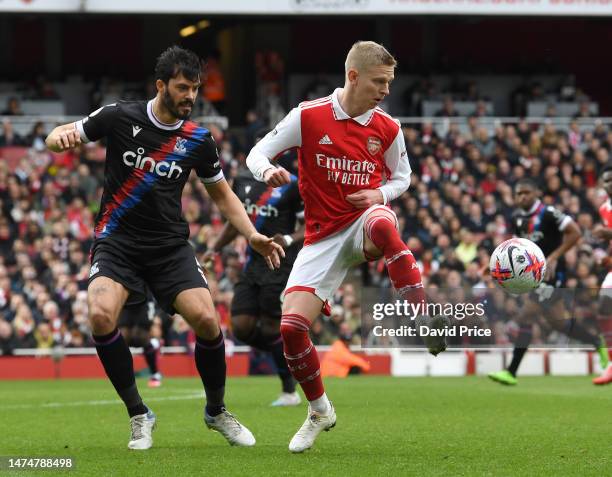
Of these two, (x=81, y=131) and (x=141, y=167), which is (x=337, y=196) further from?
(x=81, y=131)

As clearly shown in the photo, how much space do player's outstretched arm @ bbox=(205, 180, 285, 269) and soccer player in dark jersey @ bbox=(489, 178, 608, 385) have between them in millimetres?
6553

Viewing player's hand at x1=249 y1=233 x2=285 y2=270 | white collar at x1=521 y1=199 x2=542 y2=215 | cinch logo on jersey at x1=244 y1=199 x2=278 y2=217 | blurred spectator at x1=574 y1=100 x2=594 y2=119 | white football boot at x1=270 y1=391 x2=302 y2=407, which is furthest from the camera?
blurred spectator at x1=574 y1=100 x2=594 y2=119

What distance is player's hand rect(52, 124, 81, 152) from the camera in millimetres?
7512

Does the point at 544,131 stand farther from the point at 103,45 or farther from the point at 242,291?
the point at 242,291

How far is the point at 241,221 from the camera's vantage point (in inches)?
320

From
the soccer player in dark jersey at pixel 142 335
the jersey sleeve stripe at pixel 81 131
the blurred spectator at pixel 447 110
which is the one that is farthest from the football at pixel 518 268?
the blurred spectator at pixel 447 110

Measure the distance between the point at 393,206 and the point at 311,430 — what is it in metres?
17.3

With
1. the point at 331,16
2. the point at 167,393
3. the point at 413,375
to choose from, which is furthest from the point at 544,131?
the point at 167,393

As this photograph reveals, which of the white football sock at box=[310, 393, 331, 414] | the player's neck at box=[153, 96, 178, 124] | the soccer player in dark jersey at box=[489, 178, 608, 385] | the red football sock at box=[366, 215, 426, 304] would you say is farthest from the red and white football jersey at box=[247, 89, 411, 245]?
the soccer player in dark jersey at box=[489, 178, 608, 385]

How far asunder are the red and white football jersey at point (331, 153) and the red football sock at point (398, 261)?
1.06ft

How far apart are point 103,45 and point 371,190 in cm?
2560

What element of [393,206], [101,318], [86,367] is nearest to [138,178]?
[101,318]

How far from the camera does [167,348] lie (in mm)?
20797

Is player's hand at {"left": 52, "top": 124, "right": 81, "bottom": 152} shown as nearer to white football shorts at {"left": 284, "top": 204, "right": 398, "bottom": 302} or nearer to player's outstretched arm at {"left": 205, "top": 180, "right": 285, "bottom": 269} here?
player's outstretched arm at {"left": 205, "top": 180, "right": 285, "bottom": 269}
